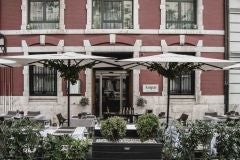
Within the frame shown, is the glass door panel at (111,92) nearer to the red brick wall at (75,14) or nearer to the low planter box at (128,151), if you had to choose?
the red brick wall at (75,14)

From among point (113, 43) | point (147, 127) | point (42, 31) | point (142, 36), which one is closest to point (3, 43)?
point (42, 31)

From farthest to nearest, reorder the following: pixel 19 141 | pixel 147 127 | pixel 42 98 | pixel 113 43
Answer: pixel 42 98 → pixel 113 43 → pixel 147 127 → pixel 19 141

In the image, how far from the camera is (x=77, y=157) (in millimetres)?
8977

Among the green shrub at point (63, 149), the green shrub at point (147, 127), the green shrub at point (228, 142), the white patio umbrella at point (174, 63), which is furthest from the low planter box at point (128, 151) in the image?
the white patio umbrella at point (174, 63)

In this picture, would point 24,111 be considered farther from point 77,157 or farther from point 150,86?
point 77,157

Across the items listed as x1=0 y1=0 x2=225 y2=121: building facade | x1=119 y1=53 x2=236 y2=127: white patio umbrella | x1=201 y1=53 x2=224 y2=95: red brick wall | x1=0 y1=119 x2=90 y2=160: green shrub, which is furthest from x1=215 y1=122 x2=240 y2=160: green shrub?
x1=201 y1=53 x2=224 y2=95: red brick wall

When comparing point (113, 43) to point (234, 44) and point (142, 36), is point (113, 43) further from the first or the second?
point (234, 44)

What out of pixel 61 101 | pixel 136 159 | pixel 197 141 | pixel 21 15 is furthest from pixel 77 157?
pixel 21 15

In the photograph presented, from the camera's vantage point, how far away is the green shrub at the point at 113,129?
30.1 ft

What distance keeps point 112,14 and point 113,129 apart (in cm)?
1325

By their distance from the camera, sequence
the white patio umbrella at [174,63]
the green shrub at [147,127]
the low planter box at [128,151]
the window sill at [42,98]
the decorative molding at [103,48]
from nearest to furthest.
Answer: the low planter box at [128,151]
the green shrub at [147,127]
the white patio umbrella at [174,63]
the decorative molding at [103,48]
the window sill at [42,98]

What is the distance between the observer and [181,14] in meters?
21.9

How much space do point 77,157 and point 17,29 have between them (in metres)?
13.6

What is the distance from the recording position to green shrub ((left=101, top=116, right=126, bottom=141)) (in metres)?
9.17
